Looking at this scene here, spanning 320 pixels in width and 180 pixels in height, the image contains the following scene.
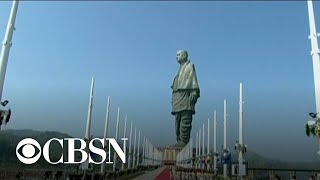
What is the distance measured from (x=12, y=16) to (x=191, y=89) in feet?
249

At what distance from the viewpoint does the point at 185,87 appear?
89688mm

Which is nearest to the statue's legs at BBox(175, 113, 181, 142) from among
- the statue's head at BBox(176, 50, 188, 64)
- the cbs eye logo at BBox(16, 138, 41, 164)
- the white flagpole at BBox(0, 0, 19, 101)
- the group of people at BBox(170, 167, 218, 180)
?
the statue's head at BBox(176, 50, 188, 64)

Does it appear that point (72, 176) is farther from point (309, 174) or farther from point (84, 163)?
point (309, 174)

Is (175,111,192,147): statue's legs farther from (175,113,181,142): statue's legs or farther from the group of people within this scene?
the group of people

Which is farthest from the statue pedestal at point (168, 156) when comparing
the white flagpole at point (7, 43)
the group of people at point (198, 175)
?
the white flagpole at point (7, 43)

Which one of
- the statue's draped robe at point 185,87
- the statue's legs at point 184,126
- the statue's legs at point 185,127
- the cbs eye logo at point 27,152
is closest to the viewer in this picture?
the cbs eye logo at point 27,152

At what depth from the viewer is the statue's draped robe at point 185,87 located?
8925 centimetres

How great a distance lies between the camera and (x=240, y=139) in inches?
885

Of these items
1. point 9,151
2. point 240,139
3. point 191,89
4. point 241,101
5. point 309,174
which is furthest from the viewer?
point 191,89

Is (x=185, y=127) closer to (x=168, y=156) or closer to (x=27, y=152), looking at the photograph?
(x=168, y=156)

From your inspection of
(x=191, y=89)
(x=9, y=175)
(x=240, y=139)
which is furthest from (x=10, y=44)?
(x=191, y=89)

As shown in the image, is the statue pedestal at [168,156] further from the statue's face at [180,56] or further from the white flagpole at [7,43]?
the white flagpole at [7,43]

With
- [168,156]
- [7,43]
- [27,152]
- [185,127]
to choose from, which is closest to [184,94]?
[185,127]

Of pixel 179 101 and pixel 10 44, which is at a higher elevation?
pixel 179 101
